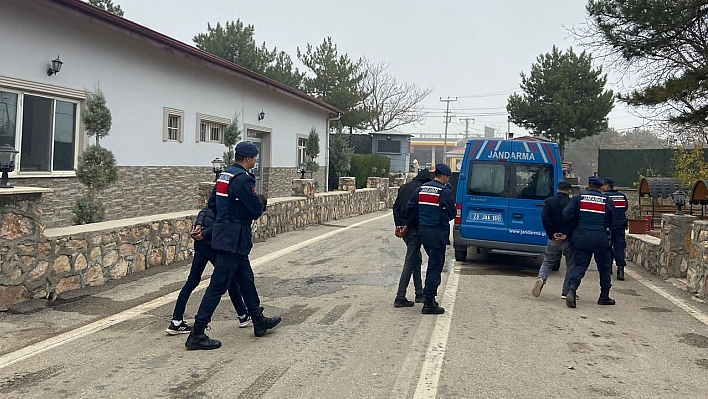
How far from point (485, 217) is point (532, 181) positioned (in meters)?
1.06

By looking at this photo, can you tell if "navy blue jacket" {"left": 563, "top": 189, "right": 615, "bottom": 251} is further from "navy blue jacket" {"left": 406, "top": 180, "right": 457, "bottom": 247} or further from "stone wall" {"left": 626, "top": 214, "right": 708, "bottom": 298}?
"navy blue jacket" {"left": 406, "top": 180, "right": 457, "bottom": 247}

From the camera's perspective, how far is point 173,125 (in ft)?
54.0

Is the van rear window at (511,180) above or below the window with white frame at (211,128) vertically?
below

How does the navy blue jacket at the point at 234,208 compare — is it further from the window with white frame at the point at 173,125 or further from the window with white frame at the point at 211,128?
the window with white frame at the point at 211,128

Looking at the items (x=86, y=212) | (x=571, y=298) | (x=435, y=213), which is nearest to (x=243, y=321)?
(x=435, y=213)

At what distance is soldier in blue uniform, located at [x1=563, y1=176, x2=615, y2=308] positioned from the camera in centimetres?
837

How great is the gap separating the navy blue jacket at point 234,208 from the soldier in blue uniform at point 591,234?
4561 millimetres

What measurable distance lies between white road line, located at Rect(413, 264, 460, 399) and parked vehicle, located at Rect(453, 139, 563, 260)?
10.1 feet

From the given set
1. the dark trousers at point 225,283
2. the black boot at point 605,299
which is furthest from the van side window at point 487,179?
the dark trousers at point 225,283

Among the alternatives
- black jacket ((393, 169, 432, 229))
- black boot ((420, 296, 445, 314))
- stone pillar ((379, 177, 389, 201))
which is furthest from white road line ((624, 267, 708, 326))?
stone pillar ((379, 177, 389, 201))

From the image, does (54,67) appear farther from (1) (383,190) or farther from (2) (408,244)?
(1) (383,190)

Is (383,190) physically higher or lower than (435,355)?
higher

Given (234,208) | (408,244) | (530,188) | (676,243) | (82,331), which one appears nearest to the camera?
(234,208)

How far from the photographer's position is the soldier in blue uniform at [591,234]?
837 centimetres
